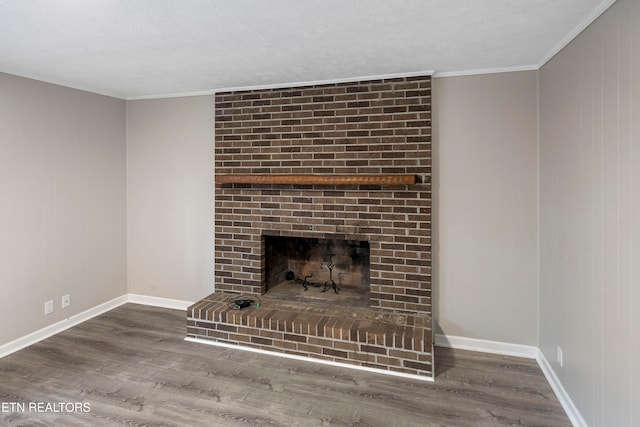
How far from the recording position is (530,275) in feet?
9.93

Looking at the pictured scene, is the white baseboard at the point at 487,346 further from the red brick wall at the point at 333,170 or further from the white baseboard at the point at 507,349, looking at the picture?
the red brick wall at the point at 333,170

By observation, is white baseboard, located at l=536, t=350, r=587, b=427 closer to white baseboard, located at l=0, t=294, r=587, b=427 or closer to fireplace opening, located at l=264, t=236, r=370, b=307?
white baseboard, located at l=0, t=294, r=587, b=427

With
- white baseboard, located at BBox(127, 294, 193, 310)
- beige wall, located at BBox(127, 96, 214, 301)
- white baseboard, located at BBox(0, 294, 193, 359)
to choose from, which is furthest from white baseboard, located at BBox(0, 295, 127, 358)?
beige wall, located at BBox(127, 96, 214, 301)

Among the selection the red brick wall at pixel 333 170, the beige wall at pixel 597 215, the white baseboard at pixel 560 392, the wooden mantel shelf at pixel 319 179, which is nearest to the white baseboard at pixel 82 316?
the red brick wall at pixel 333 170

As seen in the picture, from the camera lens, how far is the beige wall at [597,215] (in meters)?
1.63

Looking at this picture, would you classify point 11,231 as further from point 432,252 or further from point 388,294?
point 432,252

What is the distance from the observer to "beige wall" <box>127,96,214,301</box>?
12.9ft

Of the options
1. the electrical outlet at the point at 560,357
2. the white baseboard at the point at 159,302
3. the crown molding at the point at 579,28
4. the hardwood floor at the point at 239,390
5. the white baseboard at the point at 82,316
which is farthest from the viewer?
the white baseboard at the point at 159,302

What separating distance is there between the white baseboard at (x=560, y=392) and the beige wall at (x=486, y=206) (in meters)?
0.21

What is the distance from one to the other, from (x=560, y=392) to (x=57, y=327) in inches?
168

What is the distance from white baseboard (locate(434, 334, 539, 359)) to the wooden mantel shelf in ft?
4.75

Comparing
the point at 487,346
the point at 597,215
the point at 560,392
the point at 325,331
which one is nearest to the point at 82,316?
the point at 325,331

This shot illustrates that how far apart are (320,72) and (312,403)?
2.54 m

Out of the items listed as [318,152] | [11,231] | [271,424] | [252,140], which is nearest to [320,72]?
[318,152]
